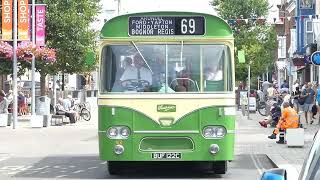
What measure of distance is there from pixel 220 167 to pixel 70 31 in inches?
1113

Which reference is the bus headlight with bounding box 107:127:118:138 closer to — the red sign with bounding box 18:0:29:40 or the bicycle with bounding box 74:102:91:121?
the red sign with bounding box 18:0:29:40

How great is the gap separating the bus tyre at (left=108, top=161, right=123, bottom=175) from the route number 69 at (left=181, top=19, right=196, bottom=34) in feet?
8.74

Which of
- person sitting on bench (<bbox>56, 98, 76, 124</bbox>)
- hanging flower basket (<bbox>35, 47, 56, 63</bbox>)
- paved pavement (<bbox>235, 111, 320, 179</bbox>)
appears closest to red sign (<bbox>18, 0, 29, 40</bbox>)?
hanging flower basket (<bbox>35, 47, 56, 63</bbox>)

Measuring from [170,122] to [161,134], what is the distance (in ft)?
0.83

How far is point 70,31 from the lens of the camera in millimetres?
41531

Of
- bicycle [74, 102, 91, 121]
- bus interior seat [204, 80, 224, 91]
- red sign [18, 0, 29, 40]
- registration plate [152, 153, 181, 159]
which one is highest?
red sign [18, 0, 29, 40]

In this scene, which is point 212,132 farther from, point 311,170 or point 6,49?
point 6,49

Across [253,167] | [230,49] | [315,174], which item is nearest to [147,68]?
[230,49]

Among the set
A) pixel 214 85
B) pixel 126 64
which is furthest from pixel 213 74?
pixel 126 64

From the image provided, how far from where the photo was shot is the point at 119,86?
13.5 metres

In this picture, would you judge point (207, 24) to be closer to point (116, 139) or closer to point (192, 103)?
point (192, 103)

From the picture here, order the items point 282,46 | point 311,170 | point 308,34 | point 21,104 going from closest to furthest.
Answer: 1. point 311,170
2. point 21,104
3. point 308,34
4. point 282,46

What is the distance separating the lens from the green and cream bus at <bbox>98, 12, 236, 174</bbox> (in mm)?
13352

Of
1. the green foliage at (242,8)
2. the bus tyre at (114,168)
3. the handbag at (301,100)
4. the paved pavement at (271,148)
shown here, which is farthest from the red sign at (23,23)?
the green foliage at (242,8)
